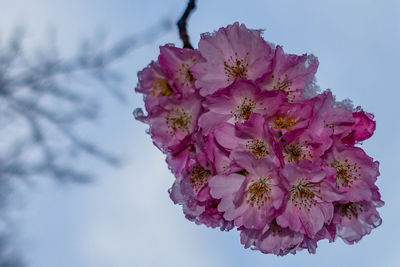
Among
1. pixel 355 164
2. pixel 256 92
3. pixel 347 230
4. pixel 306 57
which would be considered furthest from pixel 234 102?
pixel 347 230

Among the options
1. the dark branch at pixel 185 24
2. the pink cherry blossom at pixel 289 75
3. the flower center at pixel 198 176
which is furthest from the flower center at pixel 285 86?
the dark branch at pixel 185 24

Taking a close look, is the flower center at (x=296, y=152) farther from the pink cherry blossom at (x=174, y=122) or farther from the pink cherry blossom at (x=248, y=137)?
the pink cherry blossom at (x=174, y=122)

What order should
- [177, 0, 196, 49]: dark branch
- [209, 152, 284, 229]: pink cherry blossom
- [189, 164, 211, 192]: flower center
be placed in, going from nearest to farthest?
[209, 152, 284, 229]: pink cherry blossom → [189, 164, 211, 192]: flower center → [177, 0, 196, 49]: dark branch

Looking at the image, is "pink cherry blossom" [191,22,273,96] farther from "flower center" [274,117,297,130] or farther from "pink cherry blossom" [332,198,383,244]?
"pink cherry blossom" [332,198,383,244]

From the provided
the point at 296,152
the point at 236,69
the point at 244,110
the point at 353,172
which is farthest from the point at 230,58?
the point at 353,172

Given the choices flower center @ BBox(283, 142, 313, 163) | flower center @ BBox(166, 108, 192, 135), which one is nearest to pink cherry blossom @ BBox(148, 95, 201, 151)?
flower center @ BBox(166, 108, 192, 135)

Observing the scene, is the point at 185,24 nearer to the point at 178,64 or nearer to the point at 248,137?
the point at 178,64

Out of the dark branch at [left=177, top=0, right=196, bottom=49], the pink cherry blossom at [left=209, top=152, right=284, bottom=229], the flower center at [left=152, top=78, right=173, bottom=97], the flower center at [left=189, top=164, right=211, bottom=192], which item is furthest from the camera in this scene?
the dark branch at [left=177, top=0, right=196, bottom=49]
